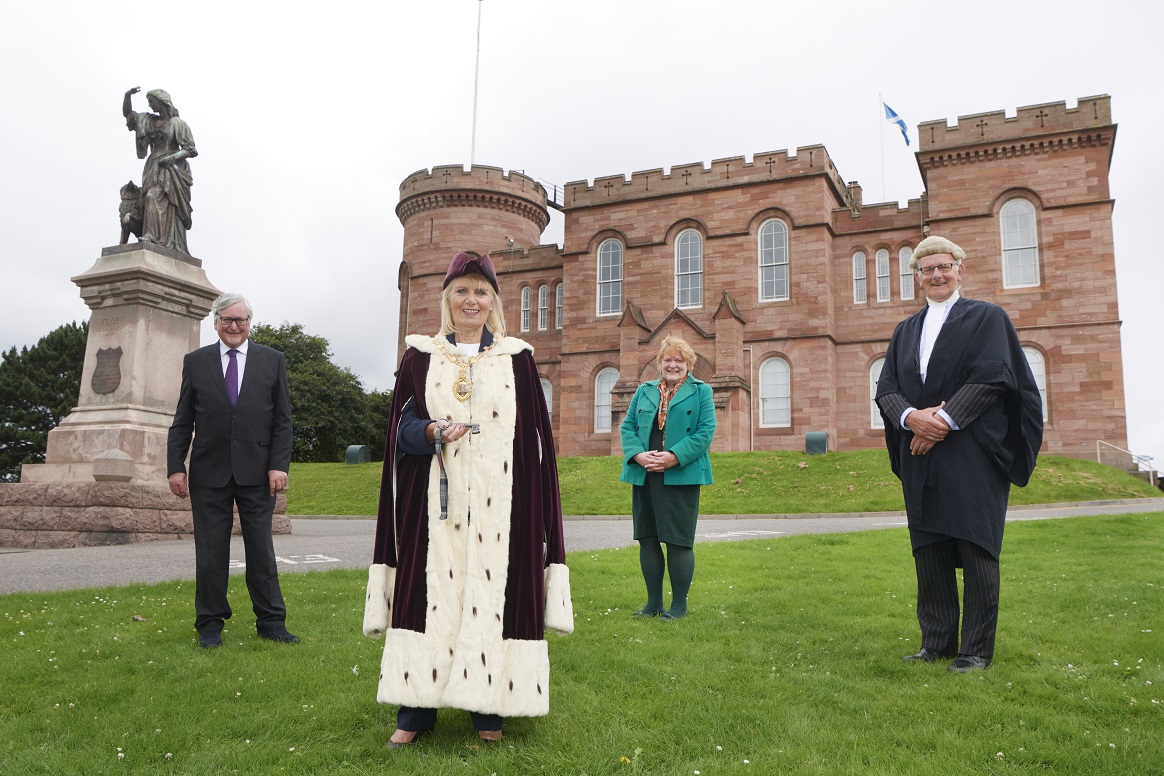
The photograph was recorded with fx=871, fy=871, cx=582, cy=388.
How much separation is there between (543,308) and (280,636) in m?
33.9

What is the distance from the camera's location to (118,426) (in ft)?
36.7

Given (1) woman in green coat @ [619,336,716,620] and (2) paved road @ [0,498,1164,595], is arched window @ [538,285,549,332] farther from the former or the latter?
(1) woman in green coat @ [619,336,716,620]

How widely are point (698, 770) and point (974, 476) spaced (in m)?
2.54

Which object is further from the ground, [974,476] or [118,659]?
[974,476]

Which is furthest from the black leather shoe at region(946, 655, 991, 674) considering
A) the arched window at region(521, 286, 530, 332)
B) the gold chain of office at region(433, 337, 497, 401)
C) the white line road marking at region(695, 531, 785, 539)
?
the arched window at region(521, 286, 530, 332)

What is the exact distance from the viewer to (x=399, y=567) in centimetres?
403

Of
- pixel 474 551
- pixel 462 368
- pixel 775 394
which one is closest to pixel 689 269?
pixel 775 394

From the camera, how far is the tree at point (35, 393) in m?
43.5

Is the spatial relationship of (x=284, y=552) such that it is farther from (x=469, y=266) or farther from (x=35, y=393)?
(x=35, y=393)

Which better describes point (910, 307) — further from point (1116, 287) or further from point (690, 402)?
point (690, 402)

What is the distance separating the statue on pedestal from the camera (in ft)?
39.8

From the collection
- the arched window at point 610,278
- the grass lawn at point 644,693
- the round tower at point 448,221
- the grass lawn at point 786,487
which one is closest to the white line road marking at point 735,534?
the grass lawn at point 786,487

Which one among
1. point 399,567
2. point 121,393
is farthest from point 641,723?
point 121,393

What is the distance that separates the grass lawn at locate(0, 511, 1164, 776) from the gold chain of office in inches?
61.4
